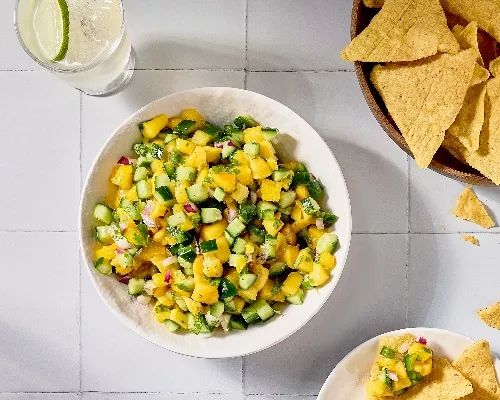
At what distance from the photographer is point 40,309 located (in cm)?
220

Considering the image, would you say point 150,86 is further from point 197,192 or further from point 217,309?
point 217,309

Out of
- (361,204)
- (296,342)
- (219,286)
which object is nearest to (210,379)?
(296,342)

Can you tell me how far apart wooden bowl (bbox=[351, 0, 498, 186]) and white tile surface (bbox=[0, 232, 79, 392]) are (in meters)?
0.82

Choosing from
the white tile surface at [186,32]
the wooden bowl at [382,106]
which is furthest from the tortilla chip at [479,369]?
the white tile surface at [186,32]

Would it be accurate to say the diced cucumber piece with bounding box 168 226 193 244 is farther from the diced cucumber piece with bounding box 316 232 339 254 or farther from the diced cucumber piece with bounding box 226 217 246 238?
the diced cucumber piece with bounding box 316 232 339 254

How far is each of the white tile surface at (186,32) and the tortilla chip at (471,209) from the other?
2.21 ft

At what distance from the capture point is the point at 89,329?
2191 mm

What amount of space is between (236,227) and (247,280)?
0.12m

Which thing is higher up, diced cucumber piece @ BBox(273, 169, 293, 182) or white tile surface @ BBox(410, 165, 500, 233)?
diced cucumber piece @ BBox(273, 169, 293, 182)

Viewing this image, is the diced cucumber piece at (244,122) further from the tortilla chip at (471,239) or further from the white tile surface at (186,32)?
the tortilla chip at (471,239)

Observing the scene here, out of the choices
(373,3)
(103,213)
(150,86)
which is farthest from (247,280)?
(373,3)

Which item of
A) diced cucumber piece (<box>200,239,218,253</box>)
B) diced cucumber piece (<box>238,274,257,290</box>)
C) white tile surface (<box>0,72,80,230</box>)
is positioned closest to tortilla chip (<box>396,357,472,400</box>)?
diced cucumber piece (<box>238,274,257,290</box>)

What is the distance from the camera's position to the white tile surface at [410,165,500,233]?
85.7 inches

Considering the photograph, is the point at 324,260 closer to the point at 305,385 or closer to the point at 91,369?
the point at 305,385
